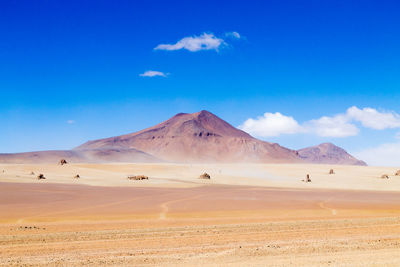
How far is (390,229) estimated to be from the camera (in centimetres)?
1304

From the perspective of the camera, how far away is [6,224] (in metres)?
14.3

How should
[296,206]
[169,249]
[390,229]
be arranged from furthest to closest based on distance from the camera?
[296,206]
[390,229]
[169,249]

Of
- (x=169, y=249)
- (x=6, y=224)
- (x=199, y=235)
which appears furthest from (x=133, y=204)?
(x=169, y=249)

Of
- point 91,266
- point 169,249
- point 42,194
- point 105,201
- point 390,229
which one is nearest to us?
point 91,266

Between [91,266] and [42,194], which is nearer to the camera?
[91,266]

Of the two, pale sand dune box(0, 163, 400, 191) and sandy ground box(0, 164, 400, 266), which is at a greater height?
pale sand dune box(0, 163, 400, 191)

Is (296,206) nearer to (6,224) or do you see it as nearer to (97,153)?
(6,224)

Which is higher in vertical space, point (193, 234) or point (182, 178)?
point (182, 178)

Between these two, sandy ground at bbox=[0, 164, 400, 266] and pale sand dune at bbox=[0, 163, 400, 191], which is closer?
sandy ground at bbox=[0, 164, 400, 266]

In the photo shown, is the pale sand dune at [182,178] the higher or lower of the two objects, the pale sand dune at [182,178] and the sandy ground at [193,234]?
the higher

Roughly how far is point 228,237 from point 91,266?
4.25 metres

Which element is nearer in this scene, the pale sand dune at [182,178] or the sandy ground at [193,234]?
the sandy ground at [193,234]

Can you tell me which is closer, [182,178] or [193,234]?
[193,234]

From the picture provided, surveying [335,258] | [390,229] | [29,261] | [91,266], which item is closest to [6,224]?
[29,261]
